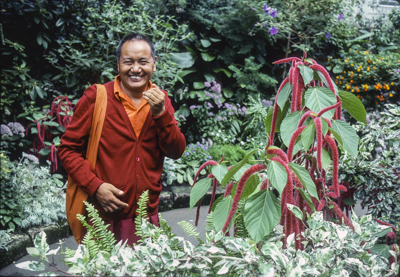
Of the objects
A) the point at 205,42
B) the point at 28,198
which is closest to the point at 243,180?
the point at 28,198

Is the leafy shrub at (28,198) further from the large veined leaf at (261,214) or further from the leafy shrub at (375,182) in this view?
the large veined leaf at (261,214)

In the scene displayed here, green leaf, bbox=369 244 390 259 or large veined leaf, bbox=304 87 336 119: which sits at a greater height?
large veined leaf, bbox=304 87 336 119

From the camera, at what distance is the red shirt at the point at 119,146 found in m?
2.05

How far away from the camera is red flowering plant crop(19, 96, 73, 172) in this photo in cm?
460

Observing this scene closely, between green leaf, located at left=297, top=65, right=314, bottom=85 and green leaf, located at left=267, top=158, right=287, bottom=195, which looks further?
green leaf, located at left=297, top=65, right=314, bottom=85

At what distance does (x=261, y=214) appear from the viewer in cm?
99

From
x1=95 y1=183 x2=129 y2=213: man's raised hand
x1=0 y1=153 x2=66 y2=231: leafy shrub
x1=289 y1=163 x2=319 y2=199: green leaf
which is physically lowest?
x1=0 y1=153 x2=66 y2=231: leafy shrub

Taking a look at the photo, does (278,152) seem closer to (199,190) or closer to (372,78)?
(199,190)

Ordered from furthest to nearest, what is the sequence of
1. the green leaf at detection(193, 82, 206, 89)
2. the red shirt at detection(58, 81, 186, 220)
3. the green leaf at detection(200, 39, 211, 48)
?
the green leaf at detection(200, 39, 211, 48) → the green leaf at detection(193, 82, 206, 89) → the red shirt at detection(58, 81, 186, 220)

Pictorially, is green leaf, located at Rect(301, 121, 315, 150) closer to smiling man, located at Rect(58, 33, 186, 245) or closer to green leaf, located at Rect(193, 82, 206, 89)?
smiling man, located at Rect(58, 33, 186, 245)

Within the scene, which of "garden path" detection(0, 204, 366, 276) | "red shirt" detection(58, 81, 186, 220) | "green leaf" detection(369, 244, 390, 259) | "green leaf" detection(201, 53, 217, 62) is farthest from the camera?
"green leaf" detection(201, 53, 217, 62)

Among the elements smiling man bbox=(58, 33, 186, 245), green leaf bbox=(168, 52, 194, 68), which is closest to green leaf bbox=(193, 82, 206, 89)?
green leaf bbox=(168, 52, 194, 68)

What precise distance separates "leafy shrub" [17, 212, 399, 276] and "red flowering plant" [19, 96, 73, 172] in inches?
152

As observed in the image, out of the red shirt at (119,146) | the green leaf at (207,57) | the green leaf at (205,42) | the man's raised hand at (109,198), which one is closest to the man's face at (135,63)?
the red shirt at (119,146)
